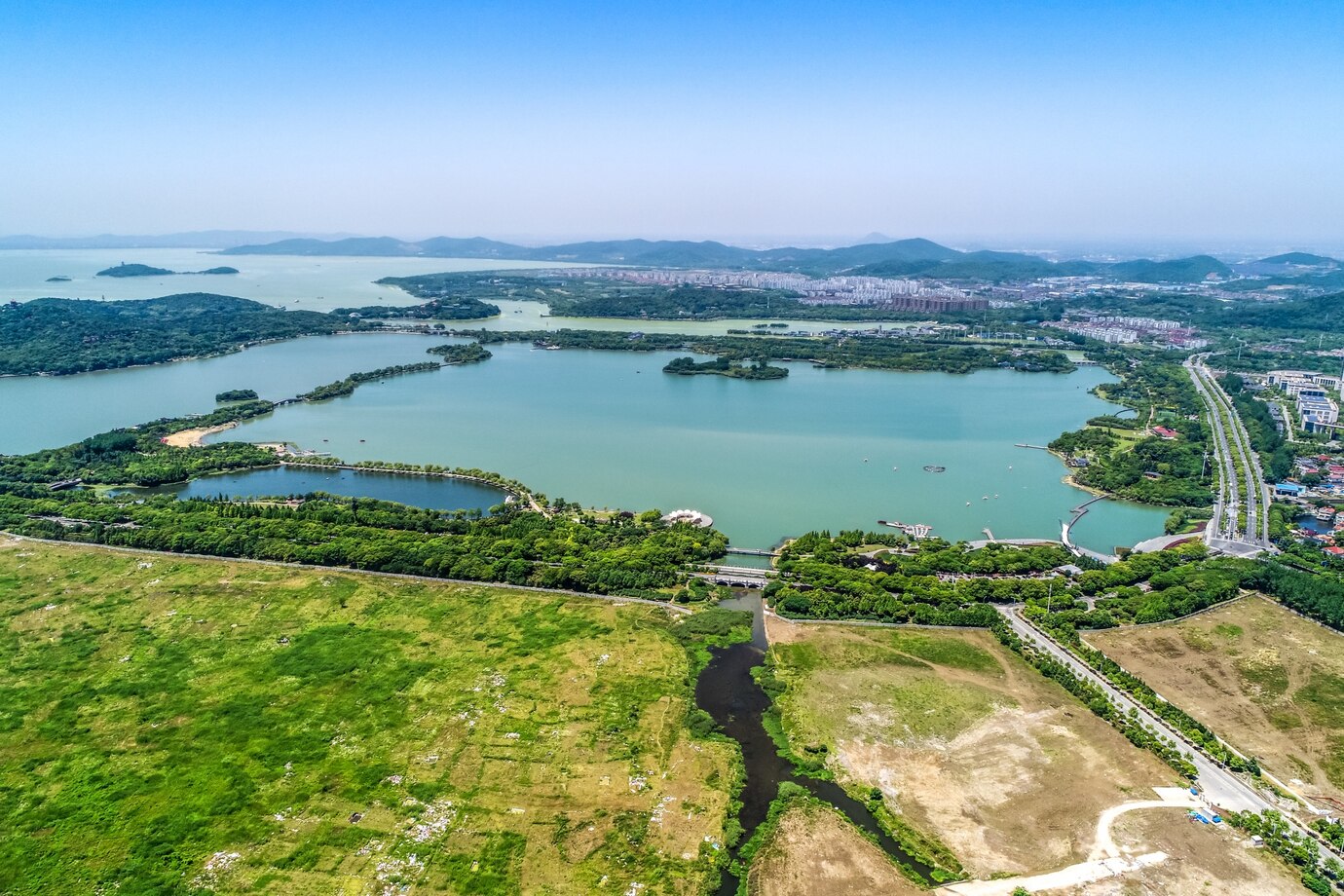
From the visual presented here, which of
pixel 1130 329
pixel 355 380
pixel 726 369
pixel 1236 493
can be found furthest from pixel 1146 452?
pixel 355 380

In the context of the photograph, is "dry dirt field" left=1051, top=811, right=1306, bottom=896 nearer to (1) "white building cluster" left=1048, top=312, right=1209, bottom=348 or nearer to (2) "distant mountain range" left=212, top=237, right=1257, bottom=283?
(1) "white building cluster" left=1048, top=312, right=1209, bottom=348

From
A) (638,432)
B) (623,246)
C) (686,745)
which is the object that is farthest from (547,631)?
(623,246)

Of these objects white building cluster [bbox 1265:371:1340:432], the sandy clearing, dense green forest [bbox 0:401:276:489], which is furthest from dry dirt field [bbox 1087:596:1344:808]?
the sandy clearing

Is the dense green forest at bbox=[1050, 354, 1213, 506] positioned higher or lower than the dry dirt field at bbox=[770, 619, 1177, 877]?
higher

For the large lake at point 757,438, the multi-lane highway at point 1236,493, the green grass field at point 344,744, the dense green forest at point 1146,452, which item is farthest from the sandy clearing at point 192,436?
the multi-lane highway at point 1236,493

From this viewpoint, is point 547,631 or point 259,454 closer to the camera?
point 547,631

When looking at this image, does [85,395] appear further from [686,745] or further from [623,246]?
[623,246]

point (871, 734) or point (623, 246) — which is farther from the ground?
point (623, 246)
